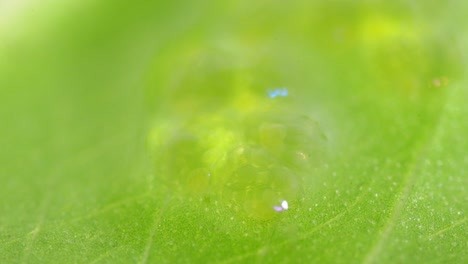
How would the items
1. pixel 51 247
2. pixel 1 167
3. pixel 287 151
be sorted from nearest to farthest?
pixel 51 247
pixel 287 151
pixel 1 167

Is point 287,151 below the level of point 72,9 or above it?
below

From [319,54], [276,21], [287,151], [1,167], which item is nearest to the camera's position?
[287,151]

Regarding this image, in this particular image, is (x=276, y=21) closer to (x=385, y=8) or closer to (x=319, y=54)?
(x=319, y=54)

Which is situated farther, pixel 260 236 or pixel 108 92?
pixel 108 92

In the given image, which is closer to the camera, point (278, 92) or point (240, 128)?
point (240, 128)

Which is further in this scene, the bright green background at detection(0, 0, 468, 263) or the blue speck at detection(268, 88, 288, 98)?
the blue speck at detection(268, 88, 288, 98)

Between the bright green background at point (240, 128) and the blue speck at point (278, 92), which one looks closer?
the bright green background at point (240, 128)

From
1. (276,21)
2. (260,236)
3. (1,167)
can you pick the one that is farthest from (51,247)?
(276,21)

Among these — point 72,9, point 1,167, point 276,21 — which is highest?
point 72,9
